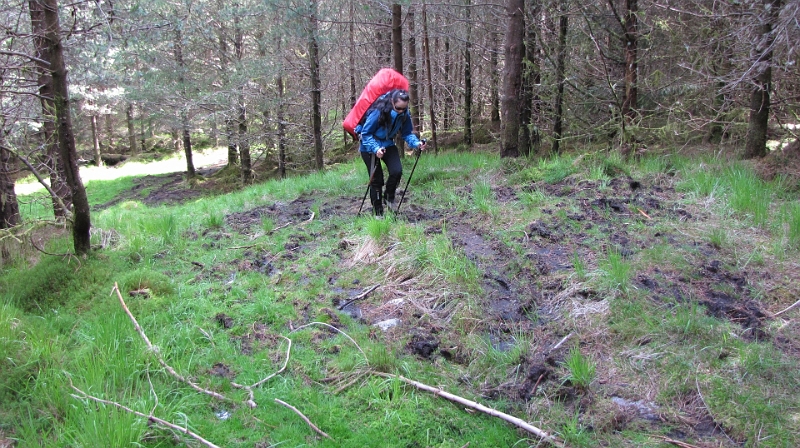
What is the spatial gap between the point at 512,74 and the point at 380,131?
3.55 m

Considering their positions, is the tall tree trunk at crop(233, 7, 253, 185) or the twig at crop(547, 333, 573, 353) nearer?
the twig at crop(547, 333, 573, 353)

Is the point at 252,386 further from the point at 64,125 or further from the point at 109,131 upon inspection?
the point at 109,131

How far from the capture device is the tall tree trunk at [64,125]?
4.88 m

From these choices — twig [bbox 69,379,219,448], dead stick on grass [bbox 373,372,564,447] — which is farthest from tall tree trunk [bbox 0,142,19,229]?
dead stick on grass [bbox 373,372,564,447]

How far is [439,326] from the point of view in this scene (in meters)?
4.16

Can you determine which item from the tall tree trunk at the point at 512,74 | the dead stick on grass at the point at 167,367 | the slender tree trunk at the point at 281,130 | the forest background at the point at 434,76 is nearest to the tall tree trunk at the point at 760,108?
the forest background at the point at 434,76

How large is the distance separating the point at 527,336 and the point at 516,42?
633 centimetres

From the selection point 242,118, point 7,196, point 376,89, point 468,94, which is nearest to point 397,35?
point 376,89

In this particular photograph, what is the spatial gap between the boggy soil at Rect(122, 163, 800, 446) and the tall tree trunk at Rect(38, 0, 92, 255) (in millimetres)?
1590

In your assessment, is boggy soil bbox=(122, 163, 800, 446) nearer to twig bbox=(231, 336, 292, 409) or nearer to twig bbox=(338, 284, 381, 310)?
twig bbox=(338, 284, 381, 310)

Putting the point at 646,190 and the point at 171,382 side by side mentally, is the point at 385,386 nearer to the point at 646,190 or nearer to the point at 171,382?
the point at 171,382

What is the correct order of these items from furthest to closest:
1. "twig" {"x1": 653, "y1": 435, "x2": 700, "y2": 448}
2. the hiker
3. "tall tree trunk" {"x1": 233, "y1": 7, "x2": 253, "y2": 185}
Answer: "tall tree trunk" {"x1": 233, "y1": 7, "x2": 253, "y2": 185} < the hiker < "twig" {"x1": 653, "y1": 435, "x2": 700, "y2": 448}

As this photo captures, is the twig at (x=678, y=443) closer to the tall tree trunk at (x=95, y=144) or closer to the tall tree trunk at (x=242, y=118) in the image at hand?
the tall tree trunk at (x=242, y=118)

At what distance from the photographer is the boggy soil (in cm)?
330
